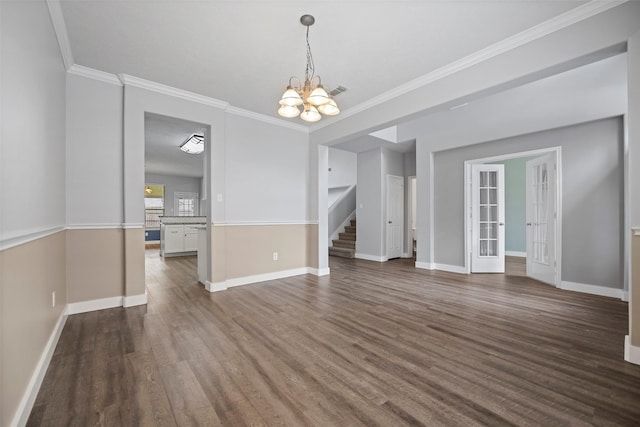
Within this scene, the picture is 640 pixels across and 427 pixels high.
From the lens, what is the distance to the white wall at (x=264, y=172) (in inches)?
169

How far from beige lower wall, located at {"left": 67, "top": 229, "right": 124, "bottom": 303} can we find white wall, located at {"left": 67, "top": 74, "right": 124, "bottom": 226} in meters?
0.15

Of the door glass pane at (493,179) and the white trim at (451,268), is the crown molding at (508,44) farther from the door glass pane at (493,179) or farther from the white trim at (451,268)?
the white trim at (451,268)

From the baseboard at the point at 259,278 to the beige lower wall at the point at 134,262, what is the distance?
0.89 metres

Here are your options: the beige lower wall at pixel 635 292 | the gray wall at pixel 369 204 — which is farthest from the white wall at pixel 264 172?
the beige lower wall at pixel 635 292

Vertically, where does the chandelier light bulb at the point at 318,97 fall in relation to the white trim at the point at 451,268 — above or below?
above

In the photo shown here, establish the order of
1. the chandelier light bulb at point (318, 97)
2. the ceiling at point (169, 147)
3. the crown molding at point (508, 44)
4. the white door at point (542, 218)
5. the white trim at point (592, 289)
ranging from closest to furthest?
the crown molding at point (508, 44), the chandelier light bulb at point (318, 97), the white trim at point (592, 289), the white door at point (542, 218), the ceiling at point (169, 147)

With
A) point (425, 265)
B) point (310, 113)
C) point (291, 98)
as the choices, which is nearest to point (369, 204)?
point (425, 265)

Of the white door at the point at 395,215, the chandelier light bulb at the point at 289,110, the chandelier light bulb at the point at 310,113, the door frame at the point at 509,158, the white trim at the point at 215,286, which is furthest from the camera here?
the white door at the point at 395,215

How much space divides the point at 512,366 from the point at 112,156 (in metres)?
4.39

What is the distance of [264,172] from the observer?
15.2ft

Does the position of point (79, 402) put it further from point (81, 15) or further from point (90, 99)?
point (90, 99)

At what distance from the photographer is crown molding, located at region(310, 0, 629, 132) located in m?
2.14

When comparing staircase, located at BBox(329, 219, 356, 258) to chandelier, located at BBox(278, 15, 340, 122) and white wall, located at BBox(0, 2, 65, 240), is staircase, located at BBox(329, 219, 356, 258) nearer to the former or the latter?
chandelier, located at BBox(278, 15, 340, 122)

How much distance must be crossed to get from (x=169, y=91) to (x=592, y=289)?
248 inches
